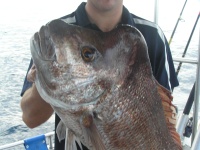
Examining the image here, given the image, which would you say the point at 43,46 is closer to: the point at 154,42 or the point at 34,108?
the point at 34,108

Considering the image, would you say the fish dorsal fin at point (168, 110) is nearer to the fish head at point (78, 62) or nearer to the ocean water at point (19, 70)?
the fish head at point (78, 62)

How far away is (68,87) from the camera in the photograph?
1.42 meters

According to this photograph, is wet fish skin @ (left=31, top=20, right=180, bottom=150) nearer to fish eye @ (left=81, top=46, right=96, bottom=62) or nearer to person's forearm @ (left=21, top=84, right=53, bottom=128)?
fish eye @ (left=81, top=46, right=96, bottom=62)

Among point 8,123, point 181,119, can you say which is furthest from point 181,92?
point 181,119

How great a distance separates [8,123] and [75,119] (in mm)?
7152

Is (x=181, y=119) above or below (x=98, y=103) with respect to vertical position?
below

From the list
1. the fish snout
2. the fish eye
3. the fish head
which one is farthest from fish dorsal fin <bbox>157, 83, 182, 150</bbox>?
the fish snout

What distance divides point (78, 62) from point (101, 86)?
0.14 meters

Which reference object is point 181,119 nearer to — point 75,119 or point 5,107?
point 75,119

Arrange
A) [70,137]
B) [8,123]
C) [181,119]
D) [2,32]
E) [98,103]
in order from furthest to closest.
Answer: [2,32]
[8,123]
[181,119]
[70,137]
[98,103]

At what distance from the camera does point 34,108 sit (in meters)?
1.77

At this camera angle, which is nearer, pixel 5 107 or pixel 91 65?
pixel 91 65

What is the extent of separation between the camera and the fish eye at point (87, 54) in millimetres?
1453

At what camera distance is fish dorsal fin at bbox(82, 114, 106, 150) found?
138cm
